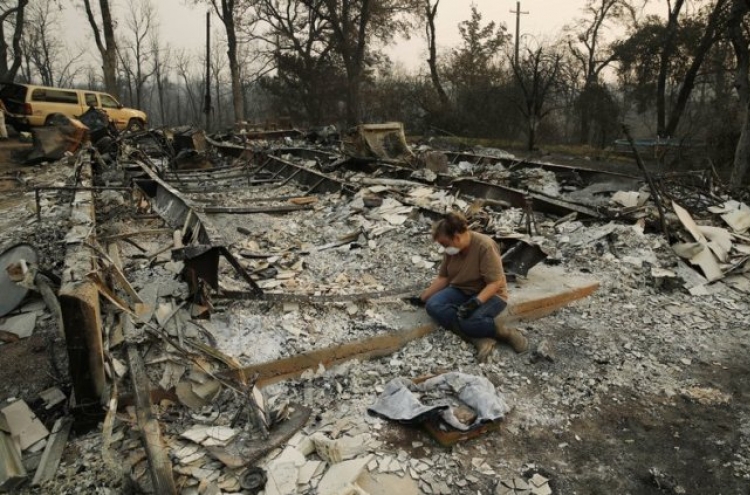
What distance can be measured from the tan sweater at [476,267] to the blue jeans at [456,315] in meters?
0.07

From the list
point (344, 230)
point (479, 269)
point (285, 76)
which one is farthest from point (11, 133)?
point (479, 269)

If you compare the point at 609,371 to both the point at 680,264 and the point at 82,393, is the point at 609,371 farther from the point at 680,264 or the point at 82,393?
the point at 82,393

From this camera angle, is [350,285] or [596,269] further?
[596,269]

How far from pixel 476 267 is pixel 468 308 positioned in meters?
0.37

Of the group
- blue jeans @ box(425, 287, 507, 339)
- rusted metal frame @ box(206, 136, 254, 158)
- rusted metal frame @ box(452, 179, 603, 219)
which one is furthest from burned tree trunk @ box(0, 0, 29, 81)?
blue jeans @ box(425, 287, 507, 339)

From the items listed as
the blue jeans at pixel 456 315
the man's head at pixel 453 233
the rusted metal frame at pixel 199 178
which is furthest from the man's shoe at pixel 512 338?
the rusted metal frame at pixel 199 178

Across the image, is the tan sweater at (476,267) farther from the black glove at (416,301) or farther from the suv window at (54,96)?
the suv window at (54,96)

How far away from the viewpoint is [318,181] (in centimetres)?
990

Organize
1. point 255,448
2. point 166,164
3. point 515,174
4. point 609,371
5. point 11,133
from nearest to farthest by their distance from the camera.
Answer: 1. point 255,448
2. point 609,371
3. point 515,174
4. point 166,164
5. point 11,133

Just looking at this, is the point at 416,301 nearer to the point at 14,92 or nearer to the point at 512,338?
the point at 512,338

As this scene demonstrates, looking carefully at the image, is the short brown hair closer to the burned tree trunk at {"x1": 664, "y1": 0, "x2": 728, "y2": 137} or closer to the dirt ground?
the dirt ground

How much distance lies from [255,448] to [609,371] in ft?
9.36

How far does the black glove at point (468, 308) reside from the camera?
13.4 ft

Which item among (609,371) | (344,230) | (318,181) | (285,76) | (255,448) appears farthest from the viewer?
(285,76)
